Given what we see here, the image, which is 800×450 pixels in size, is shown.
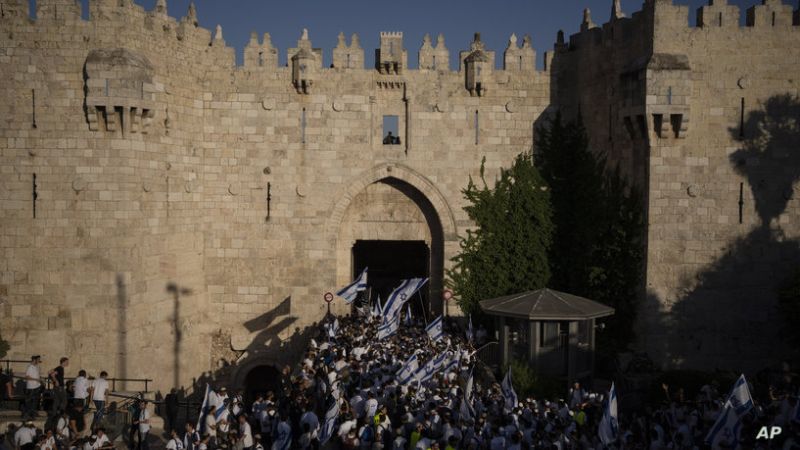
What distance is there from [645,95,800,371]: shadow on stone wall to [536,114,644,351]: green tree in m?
1.14

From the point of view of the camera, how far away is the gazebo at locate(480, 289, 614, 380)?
58.1 feet

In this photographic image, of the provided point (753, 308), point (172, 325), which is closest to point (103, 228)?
point (172, 325)

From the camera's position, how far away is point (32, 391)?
16.9 meters

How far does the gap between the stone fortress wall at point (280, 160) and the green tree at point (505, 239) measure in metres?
0.62

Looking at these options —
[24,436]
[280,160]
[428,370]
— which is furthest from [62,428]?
[280,160]

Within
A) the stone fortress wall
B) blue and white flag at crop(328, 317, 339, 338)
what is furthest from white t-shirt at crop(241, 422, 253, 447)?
the stone fortress wall

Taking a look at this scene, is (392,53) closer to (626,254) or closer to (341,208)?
(341,208)

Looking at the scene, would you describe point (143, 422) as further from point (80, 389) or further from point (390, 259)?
point (390, 259)

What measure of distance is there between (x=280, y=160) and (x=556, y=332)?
34.3ft

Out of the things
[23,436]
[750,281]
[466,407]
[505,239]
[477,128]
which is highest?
[477,128]

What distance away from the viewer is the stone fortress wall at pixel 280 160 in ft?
65.2

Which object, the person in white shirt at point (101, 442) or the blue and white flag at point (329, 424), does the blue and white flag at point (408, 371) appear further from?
the person in white shirt at point (101, 442)

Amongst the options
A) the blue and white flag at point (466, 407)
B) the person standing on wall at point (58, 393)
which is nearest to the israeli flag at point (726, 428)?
the blue and white flag at point (466, 407)

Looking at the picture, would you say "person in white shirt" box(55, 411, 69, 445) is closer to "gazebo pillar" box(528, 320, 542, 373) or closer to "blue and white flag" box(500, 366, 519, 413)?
"blue and white flag" box(500, 366, 519, 413)
